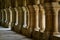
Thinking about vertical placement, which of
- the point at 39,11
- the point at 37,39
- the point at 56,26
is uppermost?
the point at 39,11

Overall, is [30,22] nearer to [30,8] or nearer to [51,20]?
[30,8]

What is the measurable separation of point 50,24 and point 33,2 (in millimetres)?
2083

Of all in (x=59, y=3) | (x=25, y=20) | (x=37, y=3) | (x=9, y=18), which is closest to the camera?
(x=59, y=3)

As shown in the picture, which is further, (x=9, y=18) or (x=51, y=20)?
(x=9, y=18)

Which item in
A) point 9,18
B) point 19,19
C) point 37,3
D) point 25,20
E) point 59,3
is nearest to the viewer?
point 59,3

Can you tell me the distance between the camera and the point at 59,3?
20.6 feet

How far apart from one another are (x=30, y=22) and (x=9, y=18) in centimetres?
617

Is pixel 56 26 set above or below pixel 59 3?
below

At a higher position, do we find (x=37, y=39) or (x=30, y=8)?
(x=30, y=8)

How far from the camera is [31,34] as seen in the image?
8.50m

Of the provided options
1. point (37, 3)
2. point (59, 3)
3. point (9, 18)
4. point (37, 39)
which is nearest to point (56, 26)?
point (59, 3)

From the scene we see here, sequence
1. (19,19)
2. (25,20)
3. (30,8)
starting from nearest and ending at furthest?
(30,8)
(25,20)
(19,19)

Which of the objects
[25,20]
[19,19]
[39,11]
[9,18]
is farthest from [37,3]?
[9,18]

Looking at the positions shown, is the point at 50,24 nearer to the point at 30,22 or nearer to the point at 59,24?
the point at 59,24
